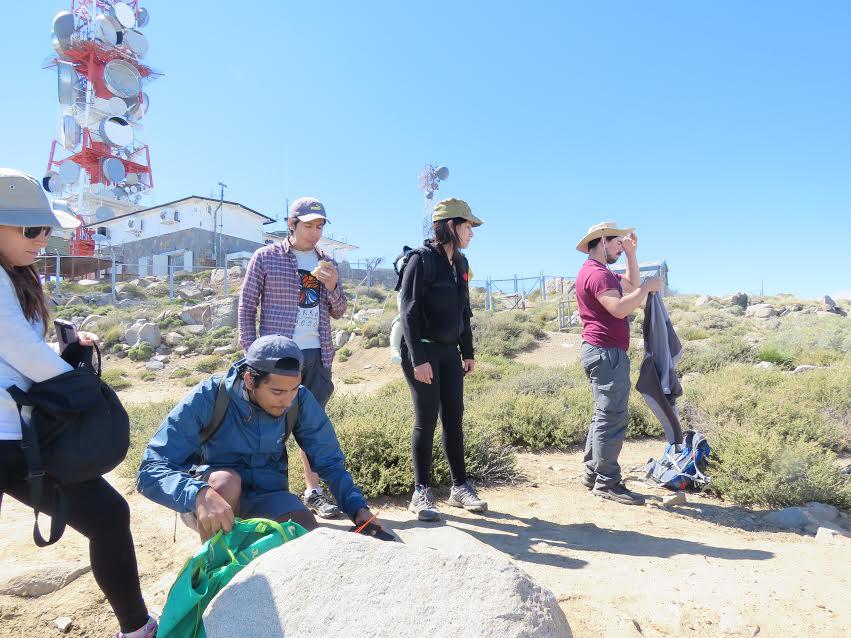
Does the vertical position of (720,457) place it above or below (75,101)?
below

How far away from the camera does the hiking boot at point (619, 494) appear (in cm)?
388

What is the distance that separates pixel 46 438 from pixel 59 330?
18.4 inches

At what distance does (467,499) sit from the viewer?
3.57m

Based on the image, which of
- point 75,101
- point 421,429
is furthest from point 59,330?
point 75,101

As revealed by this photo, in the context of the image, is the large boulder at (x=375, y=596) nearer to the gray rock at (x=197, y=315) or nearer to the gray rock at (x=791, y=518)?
the gray rock at (x=791, y=518)

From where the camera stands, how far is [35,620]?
2.41 metres

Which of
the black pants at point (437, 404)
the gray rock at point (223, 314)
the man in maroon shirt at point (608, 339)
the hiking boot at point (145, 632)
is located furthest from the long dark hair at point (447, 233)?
the gray rock at point (223, 314)

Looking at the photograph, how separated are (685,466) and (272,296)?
3249 mm

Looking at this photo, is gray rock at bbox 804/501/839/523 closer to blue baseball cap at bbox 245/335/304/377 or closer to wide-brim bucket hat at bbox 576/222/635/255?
wide-brim bucket hat at bbox 576/222/635/255

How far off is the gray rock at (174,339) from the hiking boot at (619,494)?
50.7ft

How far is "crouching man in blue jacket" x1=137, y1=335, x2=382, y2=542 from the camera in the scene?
205 centimetres

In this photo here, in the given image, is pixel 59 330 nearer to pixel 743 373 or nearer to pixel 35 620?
pixel 35 620

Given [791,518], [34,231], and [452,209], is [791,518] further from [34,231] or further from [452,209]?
[34,231]

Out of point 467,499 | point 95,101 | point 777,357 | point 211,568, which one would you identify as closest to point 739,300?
point 777,357
